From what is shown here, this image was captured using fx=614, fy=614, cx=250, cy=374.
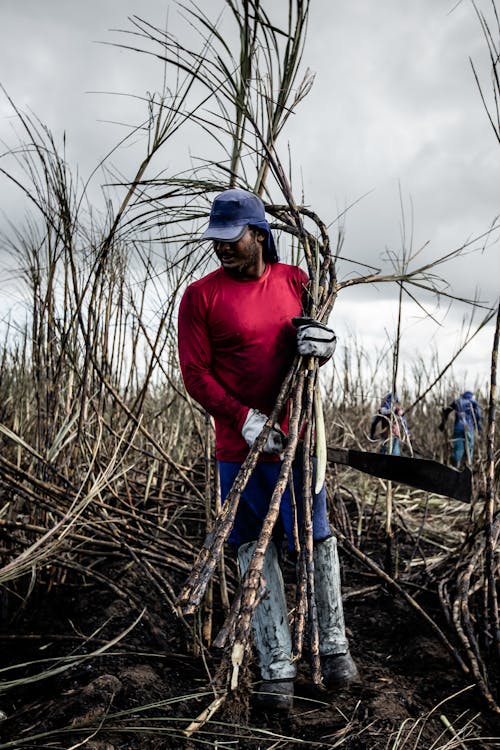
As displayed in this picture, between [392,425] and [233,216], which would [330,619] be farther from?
[233,216]

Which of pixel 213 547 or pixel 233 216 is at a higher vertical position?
pixel 233 216

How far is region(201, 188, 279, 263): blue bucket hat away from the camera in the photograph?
6.02ft

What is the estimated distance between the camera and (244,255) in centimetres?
193

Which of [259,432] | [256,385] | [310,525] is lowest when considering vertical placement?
[310,525]

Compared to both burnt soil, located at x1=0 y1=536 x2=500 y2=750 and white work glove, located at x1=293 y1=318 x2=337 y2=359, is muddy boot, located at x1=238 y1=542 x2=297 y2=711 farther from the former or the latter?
white work glove, located at x1=293 y1=318 x2=337 y2=359

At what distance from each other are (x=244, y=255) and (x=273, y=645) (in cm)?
124

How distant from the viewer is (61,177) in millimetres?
1988

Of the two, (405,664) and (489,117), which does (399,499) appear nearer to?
(405,664)

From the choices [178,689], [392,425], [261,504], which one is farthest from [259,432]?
[178,689]

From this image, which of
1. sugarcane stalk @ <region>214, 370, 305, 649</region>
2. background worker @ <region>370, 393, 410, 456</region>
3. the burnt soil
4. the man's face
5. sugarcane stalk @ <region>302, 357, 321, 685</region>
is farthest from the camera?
background worker @ <region>370, 393, 410, 456</region>

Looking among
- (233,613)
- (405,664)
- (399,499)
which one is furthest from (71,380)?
(399,499)

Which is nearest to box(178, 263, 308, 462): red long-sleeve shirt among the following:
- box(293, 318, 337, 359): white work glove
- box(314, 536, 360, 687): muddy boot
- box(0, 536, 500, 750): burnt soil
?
box(293, 318, 337, 359): white work glove

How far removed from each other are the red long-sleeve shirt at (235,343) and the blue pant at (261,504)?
51mm

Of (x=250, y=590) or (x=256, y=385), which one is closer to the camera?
(x=250, y=590)
